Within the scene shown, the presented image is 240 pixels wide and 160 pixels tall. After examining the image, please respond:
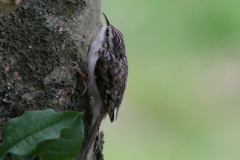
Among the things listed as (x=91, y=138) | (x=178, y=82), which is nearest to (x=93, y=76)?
(x=91, y=138)

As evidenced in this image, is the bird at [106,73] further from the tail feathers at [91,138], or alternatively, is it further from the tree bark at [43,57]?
the tree bark at [43,57]

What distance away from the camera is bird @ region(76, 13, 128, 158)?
190 centimetres

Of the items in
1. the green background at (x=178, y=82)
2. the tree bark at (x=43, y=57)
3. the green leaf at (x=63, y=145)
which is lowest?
the green background at (x=178, y=82)

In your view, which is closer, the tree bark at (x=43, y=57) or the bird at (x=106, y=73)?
the tree bark at (x=43, y=57)

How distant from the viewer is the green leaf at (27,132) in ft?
4.17

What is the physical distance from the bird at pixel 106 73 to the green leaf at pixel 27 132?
1.60 feet

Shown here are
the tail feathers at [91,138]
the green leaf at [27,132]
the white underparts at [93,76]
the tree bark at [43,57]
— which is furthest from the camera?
the white underparts at [93,76]

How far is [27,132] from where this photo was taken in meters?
1.27

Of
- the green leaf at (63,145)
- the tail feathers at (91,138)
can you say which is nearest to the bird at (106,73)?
the tail feathers at (91,138)

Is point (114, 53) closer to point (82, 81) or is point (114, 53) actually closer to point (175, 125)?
point (82, 81)

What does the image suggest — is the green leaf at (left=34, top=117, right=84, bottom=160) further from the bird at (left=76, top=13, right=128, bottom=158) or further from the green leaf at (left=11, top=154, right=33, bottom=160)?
the bird at (left=76, top=13, right=128, bottom=158)

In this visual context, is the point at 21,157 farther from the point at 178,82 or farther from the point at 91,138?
the point at 178,82

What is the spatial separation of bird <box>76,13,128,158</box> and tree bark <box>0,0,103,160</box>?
0.50ft

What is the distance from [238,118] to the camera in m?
4.18
